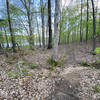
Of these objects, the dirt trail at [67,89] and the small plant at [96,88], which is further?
the small plant at [96,88]

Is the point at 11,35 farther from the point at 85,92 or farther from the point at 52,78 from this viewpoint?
the point at 85,92

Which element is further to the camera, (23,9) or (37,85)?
(23,9)

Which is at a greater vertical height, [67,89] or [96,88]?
[96,88]

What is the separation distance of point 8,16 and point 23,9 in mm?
2523

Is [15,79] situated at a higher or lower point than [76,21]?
lower

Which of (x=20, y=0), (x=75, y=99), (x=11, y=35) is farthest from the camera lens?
(x=20, y=0)

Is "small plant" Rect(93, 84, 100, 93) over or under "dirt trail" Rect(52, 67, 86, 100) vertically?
over

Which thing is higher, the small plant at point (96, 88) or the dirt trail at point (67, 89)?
the small plant at point (96, 88)

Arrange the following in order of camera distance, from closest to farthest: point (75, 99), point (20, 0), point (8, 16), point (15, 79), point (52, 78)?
point (75, 99) → point (15, 79) → point (52, 78) → point (8, 16) → point (20, 0)

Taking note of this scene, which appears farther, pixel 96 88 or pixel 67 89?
pixel 67 89

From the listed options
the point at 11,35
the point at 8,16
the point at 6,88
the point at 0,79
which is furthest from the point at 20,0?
the point at 6,88

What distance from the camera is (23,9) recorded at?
24.3 ft

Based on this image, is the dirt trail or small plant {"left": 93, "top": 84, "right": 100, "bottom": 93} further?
small plant {"left": 93, "top": 84, "right": 100, "bottom": 93}

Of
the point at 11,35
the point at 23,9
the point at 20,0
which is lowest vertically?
the point at 11,35
